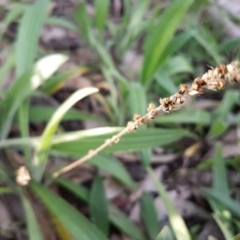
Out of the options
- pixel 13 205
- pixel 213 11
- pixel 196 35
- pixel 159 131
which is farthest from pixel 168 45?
pixel 13 205

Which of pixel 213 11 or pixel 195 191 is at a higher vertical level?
pixel 213 11

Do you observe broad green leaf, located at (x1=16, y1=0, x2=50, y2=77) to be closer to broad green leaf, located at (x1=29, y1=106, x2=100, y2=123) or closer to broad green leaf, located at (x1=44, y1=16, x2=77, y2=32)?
broad green leaf, located at (x1=29, y1=106, x2=100, y2=123)

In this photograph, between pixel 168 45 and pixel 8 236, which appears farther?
pixel 168 45

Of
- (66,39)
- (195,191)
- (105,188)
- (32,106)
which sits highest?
(66,39)

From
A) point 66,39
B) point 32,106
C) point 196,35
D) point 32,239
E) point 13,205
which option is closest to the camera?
point 32,239

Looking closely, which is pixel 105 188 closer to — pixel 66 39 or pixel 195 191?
pixel 195 191

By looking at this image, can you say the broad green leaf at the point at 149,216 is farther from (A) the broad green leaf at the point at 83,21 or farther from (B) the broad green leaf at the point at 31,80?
(A) the broad green leaf at the point at 83,21

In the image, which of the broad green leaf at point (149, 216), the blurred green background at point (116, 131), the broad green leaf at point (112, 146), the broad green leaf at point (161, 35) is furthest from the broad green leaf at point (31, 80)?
the broad green leaf at point (149, 216)

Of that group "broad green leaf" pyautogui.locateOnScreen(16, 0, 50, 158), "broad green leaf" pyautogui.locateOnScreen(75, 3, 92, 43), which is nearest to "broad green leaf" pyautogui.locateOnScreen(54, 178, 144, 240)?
"broad green leaf" pyautogui.locateOnScreen(16, 0, 50, 158)
